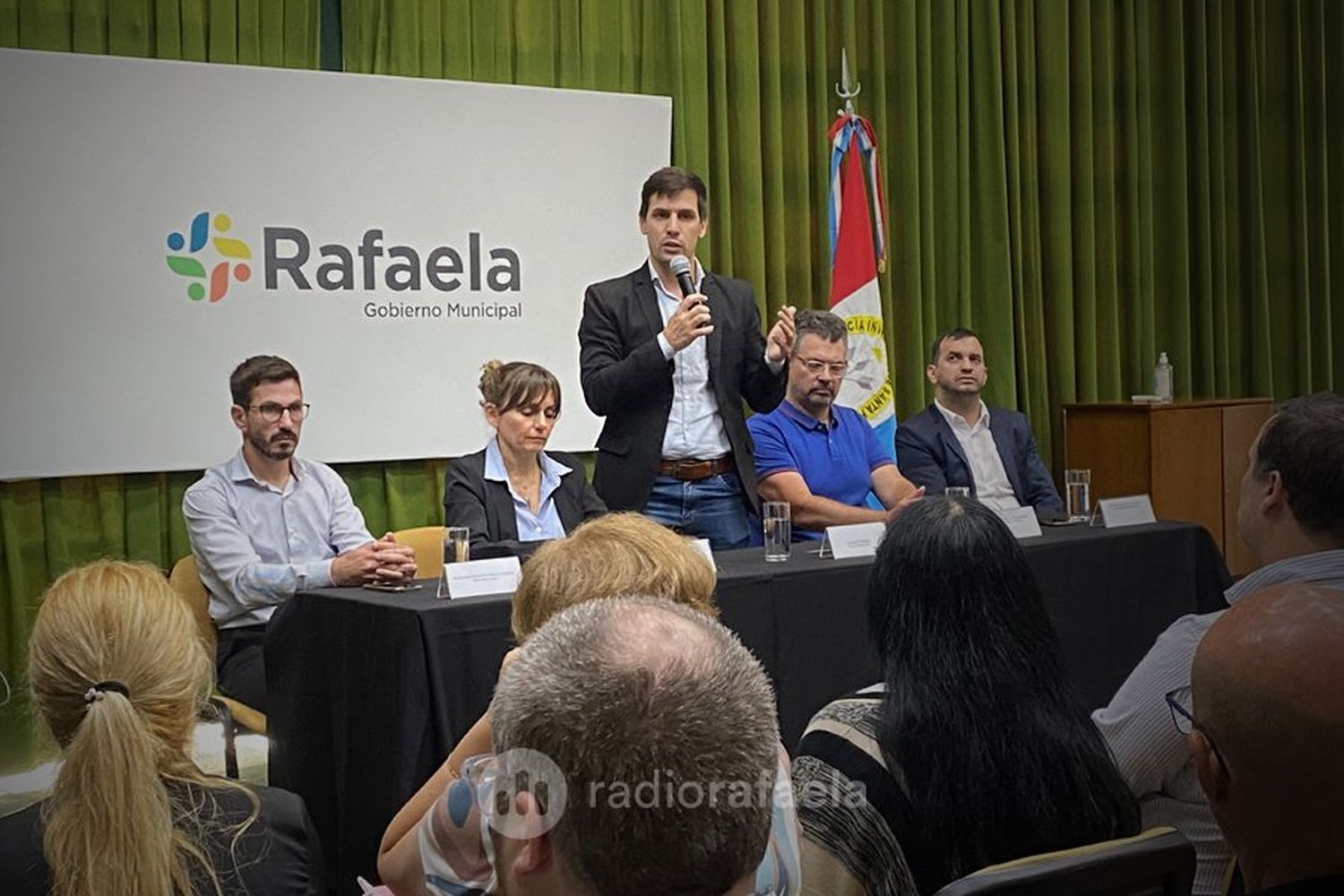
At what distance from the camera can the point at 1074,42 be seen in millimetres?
7164

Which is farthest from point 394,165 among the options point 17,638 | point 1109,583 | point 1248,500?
point 1248,500

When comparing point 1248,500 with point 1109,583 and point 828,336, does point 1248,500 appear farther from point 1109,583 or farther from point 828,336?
point 828,336

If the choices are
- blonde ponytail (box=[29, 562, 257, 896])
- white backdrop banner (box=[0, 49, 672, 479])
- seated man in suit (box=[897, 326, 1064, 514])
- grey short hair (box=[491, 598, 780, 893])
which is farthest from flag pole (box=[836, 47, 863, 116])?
grey short hair (box=[491, 598, 780, 893])

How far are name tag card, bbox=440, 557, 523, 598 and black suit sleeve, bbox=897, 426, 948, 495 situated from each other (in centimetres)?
229

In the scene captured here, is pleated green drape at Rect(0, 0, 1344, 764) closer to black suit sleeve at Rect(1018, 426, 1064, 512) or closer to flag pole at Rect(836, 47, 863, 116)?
flag pole at Rect(836, 47, 863, 116)

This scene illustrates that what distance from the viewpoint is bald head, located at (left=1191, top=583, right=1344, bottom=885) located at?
121cm

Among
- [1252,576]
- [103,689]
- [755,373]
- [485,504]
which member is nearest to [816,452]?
[755,373]

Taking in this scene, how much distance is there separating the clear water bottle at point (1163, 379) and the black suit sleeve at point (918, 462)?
2.16m

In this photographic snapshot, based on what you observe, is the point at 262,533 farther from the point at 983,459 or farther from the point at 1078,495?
the point at 983,459

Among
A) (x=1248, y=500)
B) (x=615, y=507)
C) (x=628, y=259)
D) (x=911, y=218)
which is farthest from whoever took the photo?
(x=911, y=218)

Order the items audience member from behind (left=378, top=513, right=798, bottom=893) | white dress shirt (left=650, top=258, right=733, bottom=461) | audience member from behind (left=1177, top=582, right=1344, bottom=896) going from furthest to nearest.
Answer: white dress shirt (left=650, top=258, right=733, bottom=461)
audience member from behind (left=378, top=513, right=798, bottom=893)
audience member from behind (left=1177, top=582, right=1344, bottom=896)

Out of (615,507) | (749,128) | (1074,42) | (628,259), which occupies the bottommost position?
(615,507)

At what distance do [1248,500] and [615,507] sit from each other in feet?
6.34

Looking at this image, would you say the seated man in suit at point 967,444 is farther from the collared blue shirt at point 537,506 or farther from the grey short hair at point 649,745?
the grey short hair at point 649,745
